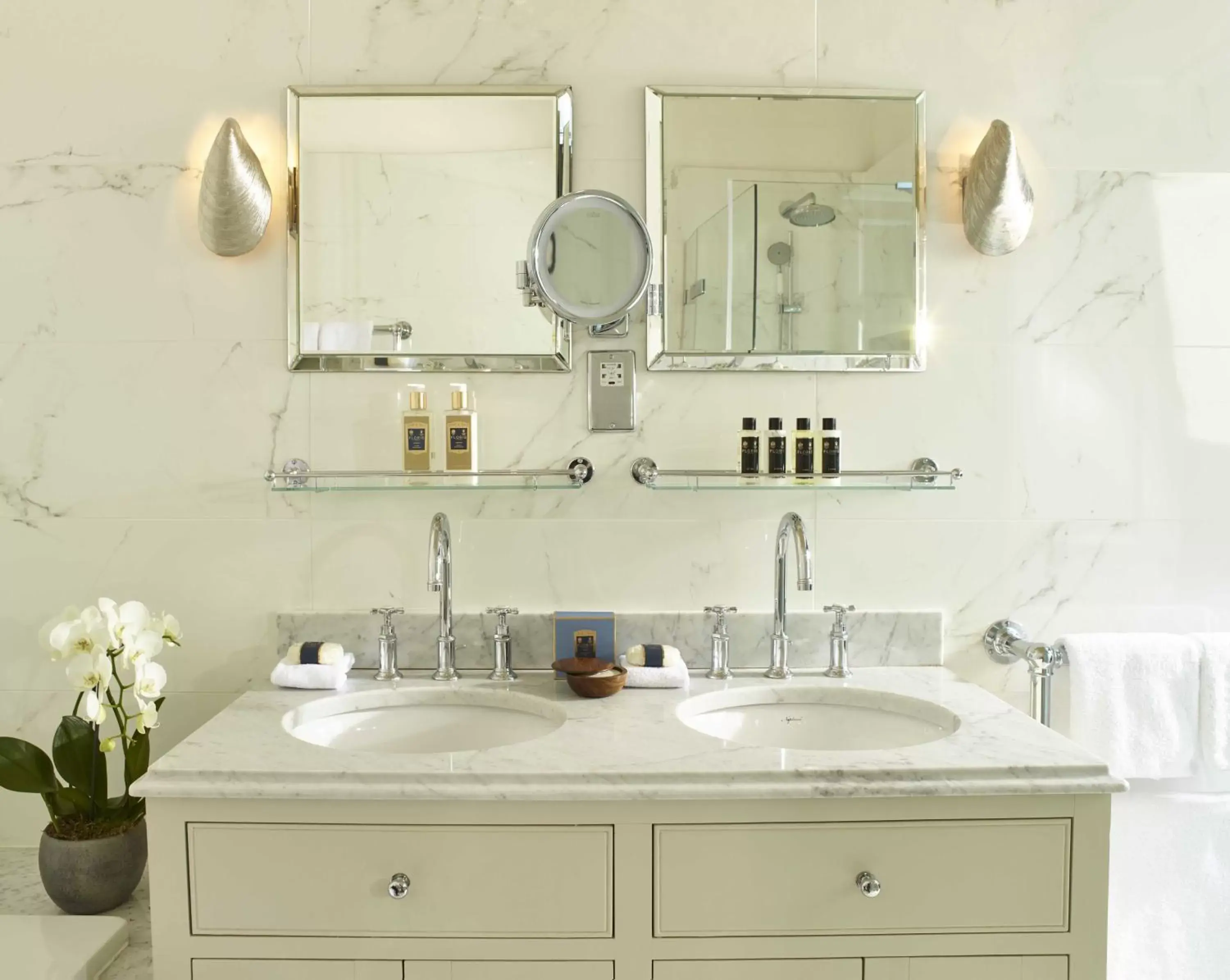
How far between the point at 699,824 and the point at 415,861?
373 millimetres

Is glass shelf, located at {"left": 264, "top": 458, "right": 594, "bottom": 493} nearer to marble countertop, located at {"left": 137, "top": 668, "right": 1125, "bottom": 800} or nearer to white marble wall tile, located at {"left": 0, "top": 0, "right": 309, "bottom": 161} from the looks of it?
marble countertop, located at {"left": 137, "top": 668, "right": 1125, "bottom": 800}

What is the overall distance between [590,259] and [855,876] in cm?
107

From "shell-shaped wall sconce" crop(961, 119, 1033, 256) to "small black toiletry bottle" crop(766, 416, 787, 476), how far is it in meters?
0.51

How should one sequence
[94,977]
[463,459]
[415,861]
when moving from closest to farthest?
1. [415,861]
2. [94,977]
3. [463,459]

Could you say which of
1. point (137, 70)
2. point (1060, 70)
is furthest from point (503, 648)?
point (1060, 70)

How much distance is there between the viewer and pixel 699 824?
4.02ft

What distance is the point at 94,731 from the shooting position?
1.49 meters

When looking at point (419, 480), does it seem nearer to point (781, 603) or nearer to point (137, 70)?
point (781, 603)

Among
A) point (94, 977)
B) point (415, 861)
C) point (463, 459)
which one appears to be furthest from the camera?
point (463, 459)

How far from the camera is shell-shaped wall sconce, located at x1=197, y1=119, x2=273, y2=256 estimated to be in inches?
62.5

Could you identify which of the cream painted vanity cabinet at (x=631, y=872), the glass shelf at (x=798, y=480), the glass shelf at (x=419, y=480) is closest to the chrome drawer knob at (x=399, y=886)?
the cream painted vanity cabinet at (x=631, y=872)

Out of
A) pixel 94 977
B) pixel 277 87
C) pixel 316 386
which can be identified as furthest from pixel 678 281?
pixel 94 977

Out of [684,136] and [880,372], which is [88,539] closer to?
[684,136]

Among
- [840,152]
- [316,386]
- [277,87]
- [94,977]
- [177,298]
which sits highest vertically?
[277,87]
